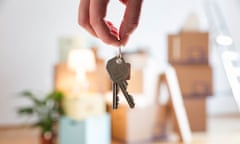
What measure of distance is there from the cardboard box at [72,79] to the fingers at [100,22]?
10.5 feet

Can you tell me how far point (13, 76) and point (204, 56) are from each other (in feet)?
6.70

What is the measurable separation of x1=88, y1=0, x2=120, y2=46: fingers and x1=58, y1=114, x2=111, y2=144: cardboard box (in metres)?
2.84

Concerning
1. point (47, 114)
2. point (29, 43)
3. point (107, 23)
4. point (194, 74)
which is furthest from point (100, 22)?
point (29, 43)

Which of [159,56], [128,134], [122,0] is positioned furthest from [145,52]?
[122,0]

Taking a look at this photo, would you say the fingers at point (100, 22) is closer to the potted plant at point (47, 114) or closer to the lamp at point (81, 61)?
the potted plant at point (47, 114)

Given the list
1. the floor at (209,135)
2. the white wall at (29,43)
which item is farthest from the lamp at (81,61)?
the floor at (209,135)

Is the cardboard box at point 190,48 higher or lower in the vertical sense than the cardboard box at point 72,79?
higher

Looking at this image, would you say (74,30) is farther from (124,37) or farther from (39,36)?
(124,37)

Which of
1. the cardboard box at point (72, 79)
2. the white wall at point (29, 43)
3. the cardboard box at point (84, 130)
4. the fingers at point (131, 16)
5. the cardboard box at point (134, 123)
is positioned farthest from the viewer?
the white wall at point (29, 43)

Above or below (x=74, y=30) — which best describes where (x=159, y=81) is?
below

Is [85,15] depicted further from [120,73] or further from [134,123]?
[134,123]

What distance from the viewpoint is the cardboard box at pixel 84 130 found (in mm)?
3078

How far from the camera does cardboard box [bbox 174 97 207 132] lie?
3.92 metres

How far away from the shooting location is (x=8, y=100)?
4102 mm
